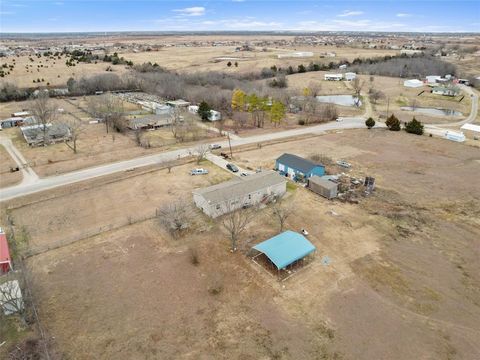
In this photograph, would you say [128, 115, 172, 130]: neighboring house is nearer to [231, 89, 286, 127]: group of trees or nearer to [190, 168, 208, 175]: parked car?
[231, 89, 286, 127]: group of trees

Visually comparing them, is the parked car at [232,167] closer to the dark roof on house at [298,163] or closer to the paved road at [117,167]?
the dark roof on house at [298,163]

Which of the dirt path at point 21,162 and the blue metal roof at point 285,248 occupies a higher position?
the dirt path at point 21,162

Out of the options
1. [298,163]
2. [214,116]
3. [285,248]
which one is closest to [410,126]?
[298,163]

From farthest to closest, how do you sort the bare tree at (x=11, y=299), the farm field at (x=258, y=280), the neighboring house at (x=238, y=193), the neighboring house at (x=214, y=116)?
1. the neighboring house at (x=214, y=116)
2. the neighboring house at (x=238, y=193)
3. the bare tree at (x=11, y=299)
4. the farm field at (x=258, y=280)

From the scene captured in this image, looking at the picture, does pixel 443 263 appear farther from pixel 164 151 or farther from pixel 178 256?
pixel 164 151

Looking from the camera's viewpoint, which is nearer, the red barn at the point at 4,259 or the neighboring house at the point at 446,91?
the red barn at the point at 4,259

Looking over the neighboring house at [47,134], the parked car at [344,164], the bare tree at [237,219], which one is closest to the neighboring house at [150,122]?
the neighboring house at [47,134]

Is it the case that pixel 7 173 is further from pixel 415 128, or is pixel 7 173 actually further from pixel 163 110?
pixel 415 128
